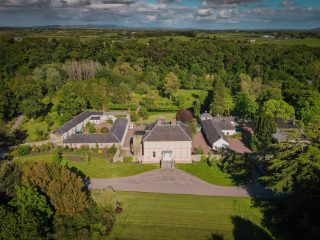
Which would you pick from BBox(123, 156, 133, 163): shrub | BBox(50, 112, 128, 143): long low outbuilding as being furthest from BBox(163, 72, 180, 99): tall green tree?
BBox(123, 156, 133, 163): shrub

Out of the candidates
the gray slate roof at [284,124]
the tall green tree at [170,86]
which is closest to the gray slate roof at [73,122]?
the tall green tree at [170,86]

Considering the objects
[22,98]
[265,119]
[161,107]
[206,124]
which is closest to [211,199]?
[265,119]

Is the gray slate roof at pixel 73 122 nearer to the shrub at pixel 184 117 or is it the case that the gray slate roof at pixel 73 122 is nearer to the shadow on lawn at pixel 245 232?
the shrub at pixel 184 117

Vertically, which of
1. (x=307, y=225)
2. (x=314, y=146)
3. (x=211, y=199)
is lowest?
(x=211, y=199)

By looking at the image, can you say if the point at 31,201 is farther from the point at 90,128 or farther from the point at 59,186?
the point at 90,128

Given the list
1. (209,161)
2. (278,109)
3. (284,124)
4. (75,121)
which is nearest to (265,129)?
(284,124)

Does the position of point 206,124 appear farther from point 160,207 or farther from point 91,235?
point 91,235

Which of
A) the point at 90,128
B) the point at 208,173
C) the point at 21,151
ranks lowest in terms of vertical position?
the point at 208,173
